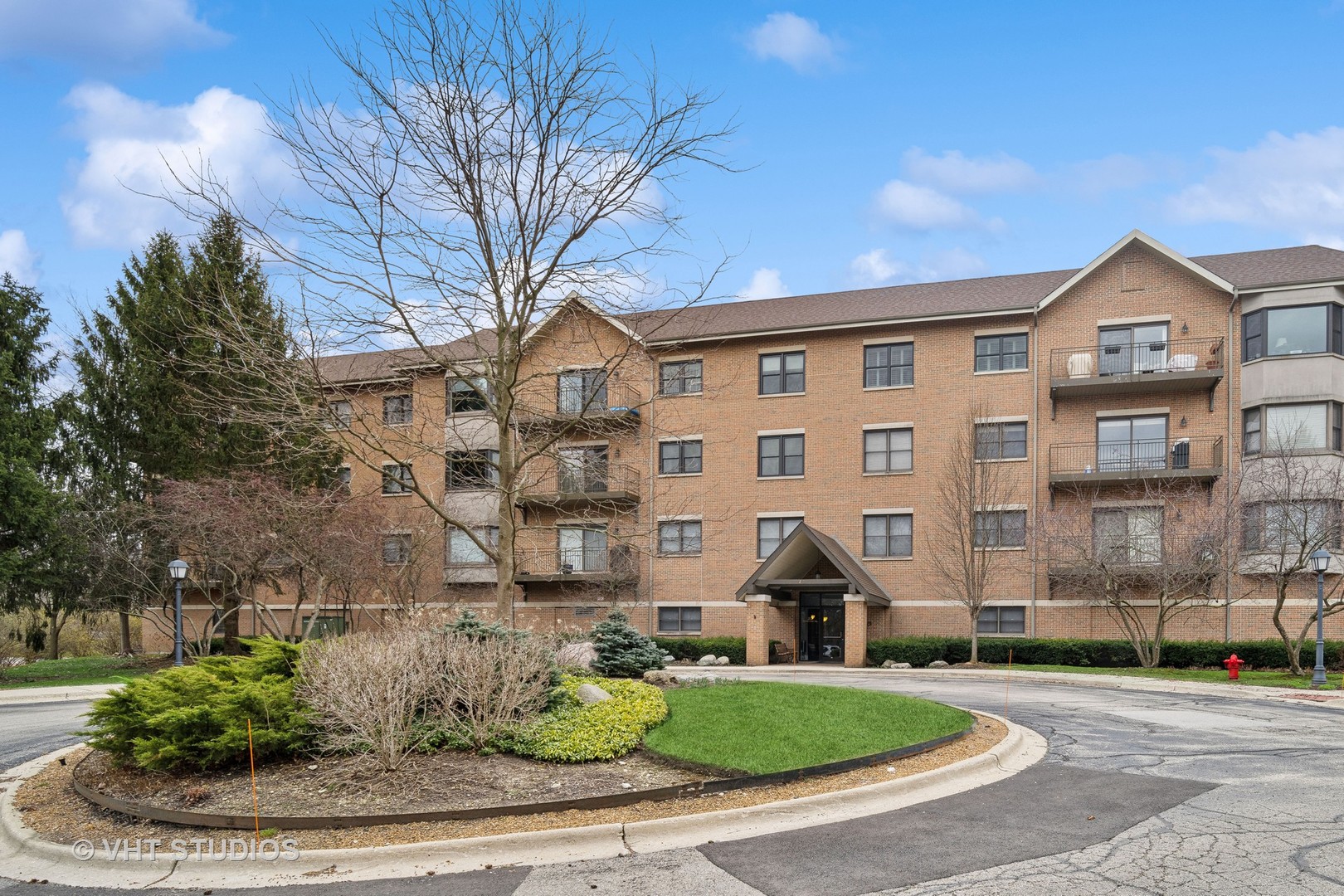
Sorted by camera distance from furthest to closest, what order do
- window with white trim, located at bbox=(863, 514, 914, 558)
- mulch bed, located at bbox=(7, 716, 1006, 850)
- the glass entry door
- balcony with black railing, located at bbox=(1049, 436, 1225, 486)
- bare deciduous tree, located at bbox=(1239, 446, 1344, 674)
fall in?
1. the glass entry door
2. window with white trim, located at bbox=(863, 514, 914, 558)
3. balcony with black railing, located at bbox=(1049, 436, 1225, 486)
4. bare deciduous tree, located at bbox=(1239, 446, 1344, 674)
5. mulch bed, located at bbox=(7, 716, 1006, 850)

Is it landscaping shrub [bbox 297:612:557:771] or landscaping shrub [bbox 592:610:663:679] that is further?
landscaping shrub [bbox 592:610:663:679]

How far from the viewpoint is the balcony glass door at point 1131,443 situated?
3216 centimetres

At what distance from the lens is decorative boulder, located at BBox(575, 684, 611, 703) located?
1222 centimetres

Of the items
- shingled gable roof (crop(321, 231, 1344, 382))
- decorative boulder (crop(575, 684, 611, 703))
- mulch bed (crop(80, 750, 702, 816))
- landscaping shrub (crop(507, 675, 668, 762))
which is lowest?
mulch bed (crop(80, 750, 702, 816))

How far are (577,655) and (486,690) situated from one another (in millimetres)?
5148

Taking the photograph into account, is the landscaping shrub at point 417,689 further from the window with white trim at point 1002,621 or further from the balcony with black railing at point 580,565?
the window with white trim at point 1002,621

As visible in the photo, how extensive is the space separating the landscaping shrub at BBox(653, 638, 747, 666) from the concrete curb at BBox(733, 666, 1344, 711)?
2520mm

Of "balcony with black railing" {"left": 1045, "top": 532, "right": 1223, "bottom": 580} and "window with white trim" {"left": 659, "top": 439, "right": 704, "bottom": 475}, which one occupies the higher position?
"window with white trim" {"left": 659, "top": 439, "right": 704, "bottom": 475}

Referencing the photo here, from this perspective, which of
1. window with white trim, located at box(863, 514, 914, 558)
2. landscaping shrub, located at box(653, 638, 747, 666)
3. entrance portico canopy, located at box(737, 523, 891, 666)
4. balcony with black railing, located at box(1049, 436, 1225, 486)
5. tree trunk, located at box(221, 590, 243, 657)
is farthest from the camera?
window with white trim, located at box(863, 514, 914, 558)

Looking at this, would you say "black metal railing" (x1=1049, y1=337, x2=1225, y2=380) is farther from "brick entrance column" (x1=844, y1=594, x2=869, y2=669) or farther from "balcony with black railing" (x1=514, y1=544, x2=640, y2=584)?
"balcony with black railing" (x1=514, y1=544, x2=640, y2=584)

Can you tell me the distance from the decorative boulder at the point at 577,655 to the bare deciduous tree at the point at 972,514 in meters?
19.1

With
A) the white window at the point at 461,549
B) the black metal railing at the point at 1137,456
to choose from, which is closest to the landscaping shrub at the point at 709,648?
the white window at the point at 461,549

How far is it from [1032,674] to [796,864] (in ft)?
68.2

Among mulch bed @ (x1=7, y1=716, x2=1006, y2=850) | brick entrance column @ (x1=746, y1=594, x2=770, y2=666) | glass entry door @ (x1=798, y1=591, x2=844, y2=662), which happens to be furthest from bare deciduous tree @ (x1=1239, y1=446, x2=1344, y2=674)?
mulch bed @ (x1=7, y1=716, x2=1006, y2=850)
